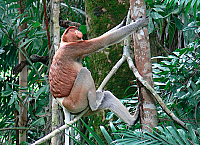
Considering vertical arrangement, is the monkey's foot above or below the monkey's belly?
below

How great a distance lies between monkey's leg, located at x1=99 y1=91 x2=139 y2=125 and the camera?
2371 mm

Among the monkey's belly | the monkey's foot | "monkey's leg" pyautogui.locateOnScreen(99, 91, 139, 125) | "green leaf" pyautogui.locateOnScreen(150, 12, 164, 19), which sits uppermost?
"green leaf" pyautogui.locateOnScreen(150, 12, 164, 19)

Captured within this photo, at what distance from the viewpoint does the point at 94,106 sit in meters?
2.47

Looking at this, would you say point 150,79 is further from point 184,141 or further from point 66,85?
point 66,85

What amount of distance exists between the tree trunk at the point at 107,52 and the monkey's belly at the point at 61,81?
0.87 m

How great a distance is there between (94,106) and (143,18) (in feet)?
2.90

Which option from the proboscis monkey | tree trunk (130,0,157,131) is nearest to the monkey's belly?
the proboscis monkey

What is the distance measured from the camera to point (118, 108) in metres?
2.42

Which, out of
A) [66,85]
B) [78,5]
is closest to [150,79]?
[66,85]

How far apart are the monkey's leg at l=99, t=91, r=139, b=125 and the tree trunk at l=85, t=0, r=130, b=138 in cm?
77

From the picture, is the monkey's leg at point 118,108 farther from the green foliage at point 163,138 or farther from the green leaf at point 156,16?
the green leaf at point 156,16

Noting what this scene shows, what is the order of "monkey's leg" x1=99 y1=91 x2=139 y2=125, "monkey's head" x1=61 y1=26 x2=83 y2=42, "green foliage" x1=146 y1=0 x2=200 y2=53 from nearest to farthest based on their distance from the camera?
"green foliage" x1=146 y1=0 x2=200 y2=53 < "monkey's leg" x1=99 y1=91 x2=139 y2=125 < "monkey's head" x1=61 y1=26 x2=83 y2=42

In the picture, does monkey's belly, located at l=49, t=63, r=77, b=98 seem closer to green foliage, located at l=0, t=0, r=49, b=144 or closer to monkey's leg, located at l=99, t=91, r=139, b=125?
monkey's leg, located at l=99, t=91, r=139, b=125

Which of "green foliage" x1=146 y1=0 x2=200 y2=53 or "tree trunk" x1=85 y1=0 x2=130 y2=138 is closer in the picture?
"green foliage" x1=146 y1=0 x2=200 y2=53
